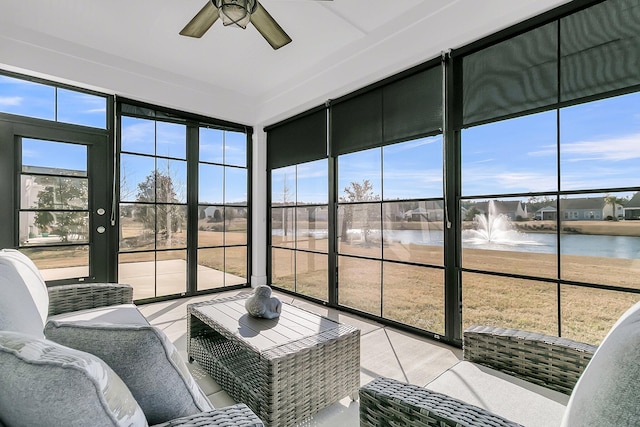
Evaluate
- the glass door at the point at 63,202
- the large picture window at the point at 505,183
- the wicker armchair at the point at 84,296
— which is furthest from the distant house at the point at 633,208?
the glass door at the point at 63,202

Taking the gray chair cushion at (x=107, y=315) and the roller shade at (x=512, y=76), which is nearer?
the gray chair cushion at (x=107, y=315)

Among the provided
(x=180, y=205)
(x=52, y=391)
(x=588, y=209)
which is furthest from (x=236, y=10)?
(x=180, y=205)

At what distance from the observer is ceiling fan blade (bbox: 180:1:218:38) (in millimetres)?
2174

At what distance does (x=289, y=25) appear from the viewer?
306 centimetres

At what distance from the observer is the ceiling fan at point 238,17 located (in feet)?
6.64

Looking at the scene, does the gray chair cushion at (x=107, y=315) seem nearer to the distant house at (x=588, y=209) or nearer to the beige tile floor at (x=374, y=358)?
the beige tile floor at (x=374, y=358)

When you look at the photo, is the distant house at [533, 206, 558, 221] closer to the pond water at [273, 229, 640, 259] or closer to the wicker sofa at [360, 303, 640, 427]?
the pond water at [273, 229, 640, 259]

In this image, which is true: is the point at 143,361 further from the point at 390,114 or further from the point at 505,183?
the point at 390,114

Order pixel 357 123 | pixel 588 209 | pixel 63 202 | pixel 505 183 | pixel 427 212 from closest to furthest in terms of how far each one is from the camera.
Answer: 1. pixel 588 209
2. pixel 505 183
3. pixel 427 212
4. pixel 63 202
5. pixel 357 123

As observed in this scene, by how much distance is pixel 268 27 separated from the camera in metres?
2.36

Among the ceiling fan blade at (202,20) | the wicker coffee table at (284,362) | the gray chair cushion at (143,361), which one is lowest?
the wicker coffee table at (284,362)

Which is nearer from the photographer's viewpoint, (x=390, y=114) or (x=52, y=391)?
(x=52, y=391)

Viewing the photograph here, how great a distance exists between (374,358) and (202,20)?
2905 millimetres

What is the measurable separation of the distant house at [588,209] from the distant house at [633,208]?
0.08 feet
